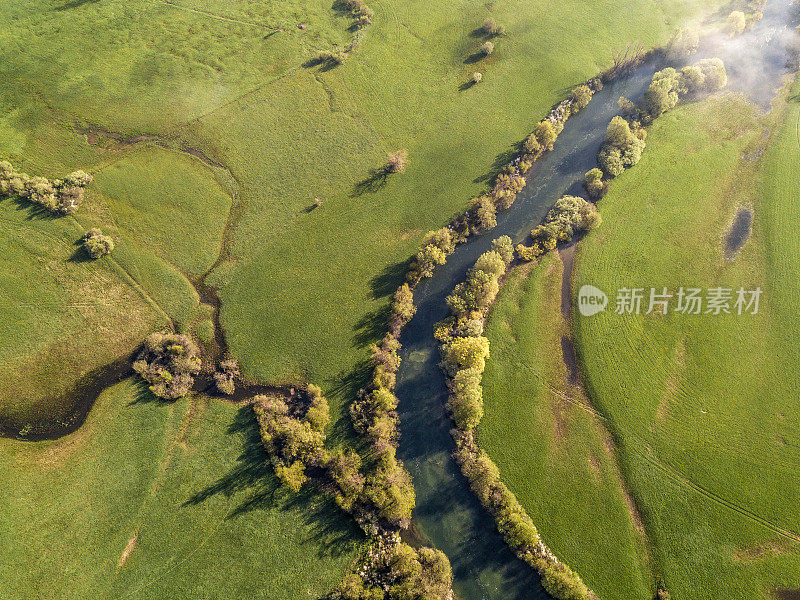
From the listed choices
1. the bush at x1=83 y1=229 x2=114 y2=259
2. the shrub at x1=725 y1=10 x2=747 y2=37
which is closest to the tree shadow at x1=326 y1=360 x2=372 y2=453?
the bush at x1=83 y1=229 x2=114 y2=259

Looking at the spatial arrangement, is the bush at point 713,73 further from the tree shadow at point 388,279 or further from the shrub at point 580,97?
the tree shadow at point 388,279

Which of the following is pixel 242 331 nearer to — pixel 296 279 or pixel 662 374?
pixel 296 279

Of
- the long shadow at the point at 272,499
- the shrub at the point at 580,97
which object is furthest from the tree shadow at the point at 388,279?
the shrub at the point at 580,97

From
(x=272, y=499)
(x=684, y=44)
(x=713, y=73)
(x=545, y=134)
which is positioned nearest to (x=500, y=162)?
(x=545, y=134)

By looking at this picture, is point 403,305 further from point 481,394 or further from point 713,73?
point 713,73

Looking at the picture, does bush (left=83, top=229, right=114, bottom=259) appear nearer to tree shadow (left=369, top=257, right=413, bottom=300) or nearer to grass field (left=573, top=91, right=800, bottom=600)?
tree shadow (left=369, top=257, right=413, bottom=300)
